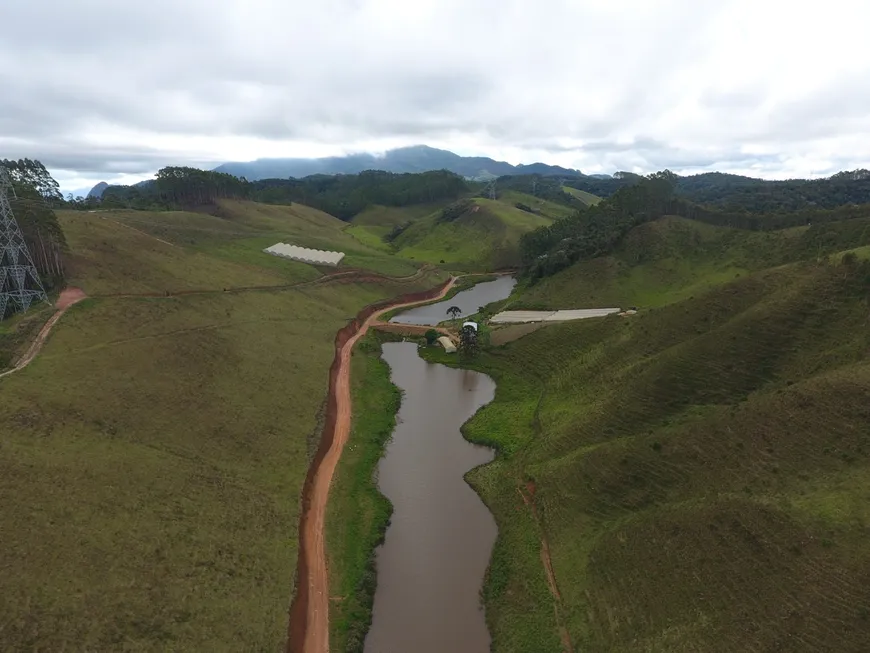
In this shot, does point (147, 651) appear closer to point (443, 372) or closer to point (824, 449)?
point (824, 449)

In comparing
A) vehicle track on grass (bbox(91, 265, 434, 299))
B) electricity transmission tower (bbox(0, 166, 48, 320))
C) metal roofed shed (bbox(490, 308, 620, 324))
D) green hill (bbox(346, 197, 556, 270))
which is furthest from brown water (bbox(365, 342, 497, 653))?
green hill (bbox(346, 197, 556, 270))

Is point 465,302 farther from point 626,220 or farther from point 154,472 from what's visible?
point 154,472

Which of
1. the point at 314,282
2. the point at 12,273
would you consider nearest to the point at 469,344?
the point at 314,282

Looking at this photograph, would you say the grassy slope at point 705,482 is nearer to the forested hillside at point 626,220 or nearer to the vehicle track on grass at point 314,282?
the forested hillside at point 626,220

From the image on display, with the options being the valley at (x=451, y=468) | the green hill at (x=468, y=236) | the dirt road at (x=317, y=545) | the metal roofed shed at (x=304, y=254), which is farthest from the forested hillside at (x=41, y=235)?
the green hill at (x=468, y=236)

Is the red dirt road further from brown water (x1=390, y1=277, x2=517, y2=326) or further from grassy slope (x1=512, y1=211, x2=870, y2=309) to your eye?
grassy slope (x1=512, y1=211, x2=870, y2=309)
